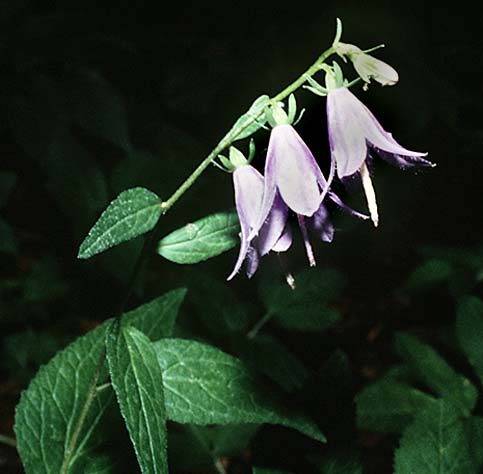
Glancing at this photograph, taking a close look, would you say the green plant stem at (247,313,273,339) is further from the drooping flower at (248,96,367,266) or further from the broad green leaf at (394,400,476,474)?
the drooping flower at (248,96,367,266)

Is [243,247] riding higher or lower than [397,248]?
higher

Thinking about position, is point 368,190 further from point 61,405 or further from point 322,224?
point 61,405

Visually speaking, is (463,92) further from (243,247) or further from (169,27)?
(243,247)

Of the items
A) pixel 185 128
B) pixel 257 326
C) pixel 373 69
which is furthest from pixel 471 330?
pixel 185 128

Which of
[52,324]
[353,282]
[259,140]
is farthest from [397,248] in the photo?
[52,324]

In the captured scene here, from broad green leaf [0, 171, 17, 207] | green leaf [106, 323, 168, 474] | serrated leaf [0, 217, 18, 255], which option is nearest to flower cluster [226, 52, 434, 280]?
green leaf [106, 323, 168, 474]

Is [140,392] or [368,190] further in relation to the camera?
[140,392]

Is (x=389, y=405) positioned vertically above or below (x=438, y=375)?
below

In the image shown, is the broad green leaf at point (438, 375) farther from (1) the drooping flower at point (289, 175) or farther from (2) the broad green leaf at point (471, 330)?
(1) the drooping flower at point (289, 175)
